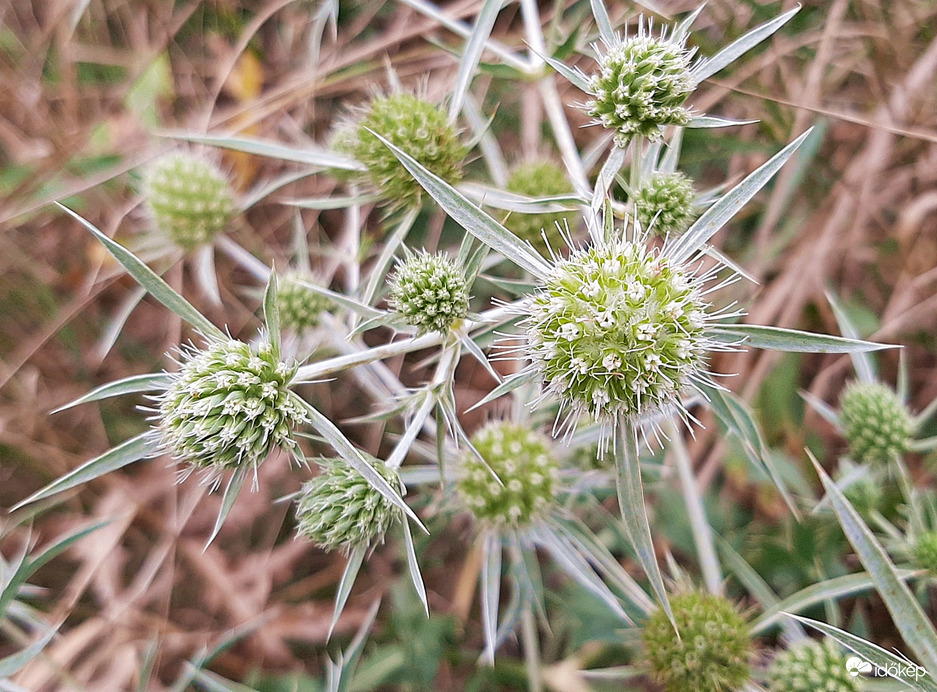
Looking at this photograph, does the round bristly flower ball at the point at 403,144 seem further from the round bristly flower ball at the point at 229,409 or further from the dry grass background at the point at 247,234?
the dry grass background at the point at 247,234

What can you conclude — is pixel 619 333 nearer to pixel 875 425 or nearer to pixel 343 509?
pixel 343 509

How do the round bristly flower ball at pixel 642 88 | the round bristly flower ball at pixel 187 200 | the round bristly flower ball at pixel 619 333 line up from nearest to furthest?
the round bristly flower ball at pixel 619 333
the round bristly flower ball at pixel 642 88
the round bristly flower ball at pixel 187 200

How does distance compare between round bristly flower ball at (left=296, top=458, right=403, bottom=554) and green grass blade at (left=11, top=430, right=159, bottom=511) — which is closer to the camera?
green grass blade at (left=11, top=430, right=159, bottom=511)

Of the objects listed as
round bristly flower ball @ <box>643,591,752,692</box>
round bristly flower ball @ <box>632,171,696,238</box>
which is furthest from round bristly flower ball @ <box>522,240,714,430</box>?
round bristly flower ball @ <box>643,591,752,692</box>

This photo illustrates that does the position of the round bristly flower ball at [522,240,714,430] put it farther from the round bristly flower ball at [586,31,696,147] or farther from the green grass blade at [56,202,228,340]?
the green grass blade at [56,202,228,340]

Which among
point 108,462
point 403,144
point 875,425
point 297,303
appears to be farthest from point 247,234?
point 875,425

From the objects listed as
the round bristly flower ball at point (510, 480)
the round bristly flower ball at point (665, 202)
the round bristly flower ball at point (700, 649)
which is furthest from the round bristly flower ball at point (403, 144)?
the round bristly flower ball at point (700, 649)
